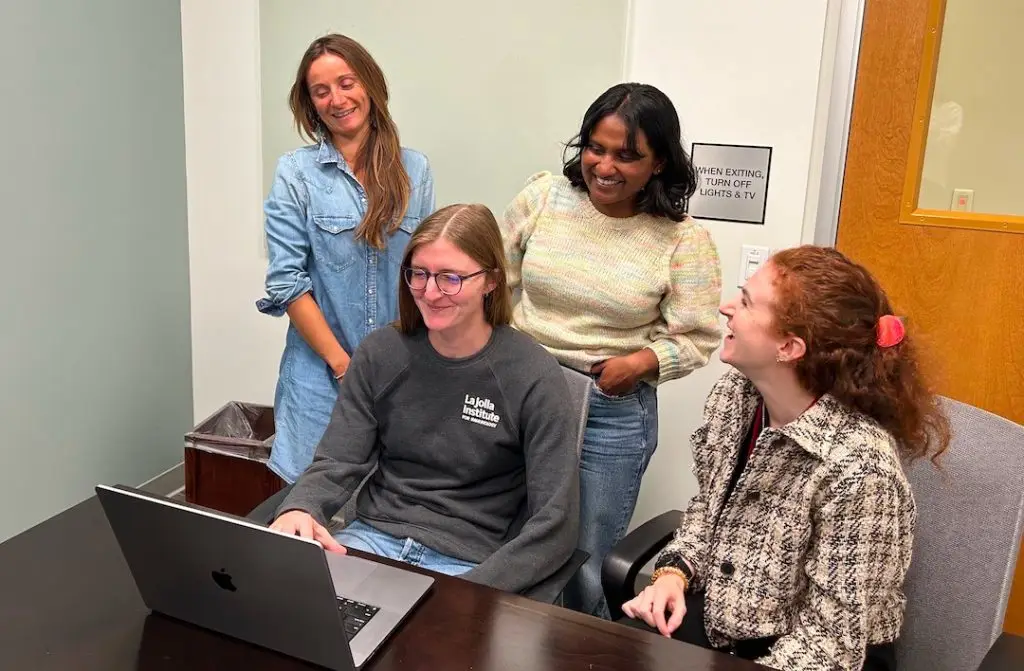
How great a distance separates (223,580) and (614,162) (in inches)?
45.3

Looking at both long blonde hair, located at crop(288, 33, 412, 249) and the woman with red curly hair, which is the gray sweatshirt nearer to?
the woman with red curly hair

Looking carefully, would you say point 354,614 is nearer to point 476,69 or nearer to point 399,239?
point 399,239

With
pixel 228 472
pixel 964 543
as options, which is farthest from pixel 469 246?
pixel 228 472

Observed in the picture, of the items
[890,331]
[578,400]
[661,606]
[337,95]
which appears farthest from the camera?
[337,95]

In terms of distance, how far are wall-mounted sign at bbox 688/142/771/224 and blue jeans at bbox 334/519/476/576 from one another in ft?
4.44

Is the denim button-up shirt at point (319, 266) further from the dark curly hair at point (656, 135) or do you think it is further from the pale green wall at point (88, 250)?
the pale green wall at point (88, 250)

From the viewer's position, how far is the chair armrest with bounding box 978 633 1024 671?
3.46 ft

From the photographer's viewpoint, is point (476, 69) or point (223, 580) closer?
point (223, 580)

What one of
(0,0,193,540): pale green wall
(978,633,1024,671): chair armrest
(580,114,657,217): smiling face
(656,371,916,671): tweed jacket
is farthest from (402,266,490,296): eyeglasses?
(0,0,193,540): pale green wall

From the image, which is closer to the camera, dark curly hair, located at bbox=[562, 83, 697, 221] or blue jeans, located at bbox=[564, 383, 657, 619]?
dark curly hair, located at bbox=[562, 83, 697, 221]

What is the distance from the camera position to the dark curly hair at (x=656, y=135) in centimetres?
171

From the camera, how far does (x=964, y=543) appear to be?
1.34 metres

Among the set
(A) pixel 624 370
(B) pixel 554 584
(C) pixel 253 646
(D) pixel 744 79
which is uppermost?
(D) pixel 744 79

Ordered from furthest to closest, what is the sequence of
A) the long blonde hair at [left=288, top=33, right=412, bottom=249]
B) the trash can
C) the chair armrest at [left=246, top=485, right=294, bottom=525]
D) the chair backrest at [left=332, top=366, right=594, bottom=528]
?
the trash can, the long blonde hair at [left=288, top=33, right=412, bottom=249], the chair backrest at [left=332, top=366, right=594, bottom=528], the chair armrest at [left=246, top=485, right=294, bottom=525]
